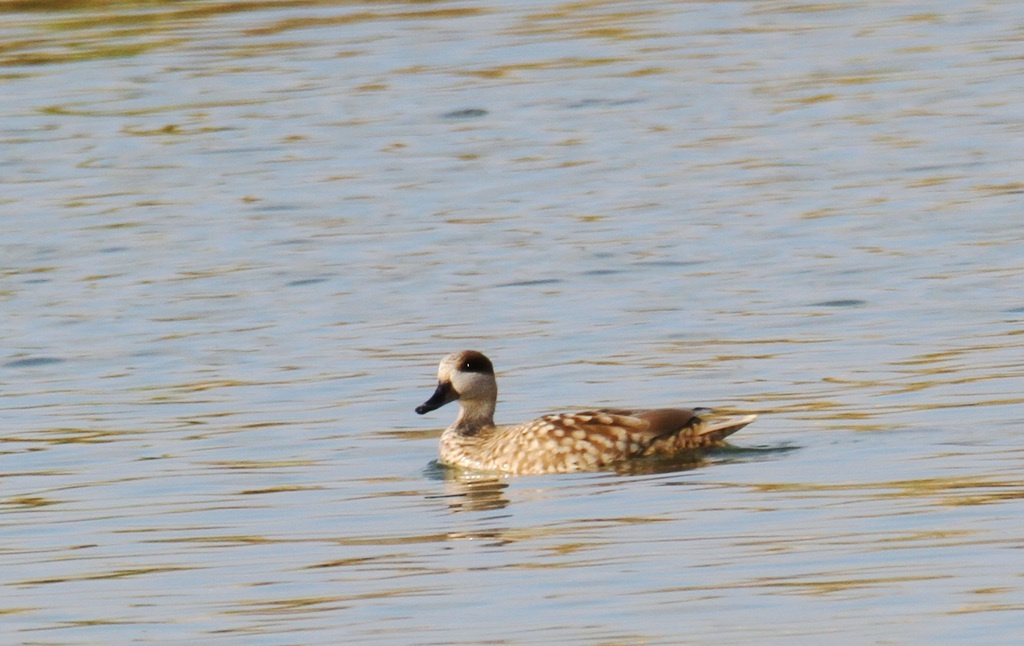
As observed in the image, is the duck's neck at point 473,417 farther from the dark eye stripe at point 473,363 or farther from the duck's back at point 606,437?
the duck's back at point 606,437

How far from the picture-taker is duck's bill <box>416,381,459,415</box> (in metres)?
13.1

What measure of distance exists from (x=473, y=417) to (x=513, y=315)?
3278 millimetres

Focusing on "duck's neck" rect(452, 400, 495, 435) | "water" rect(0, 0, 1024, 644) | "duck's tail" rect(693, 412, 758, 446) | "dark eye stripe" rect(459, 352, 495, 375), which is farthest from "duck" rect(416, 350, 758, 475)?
"dark eye stripe" rect(459, 352, 495, 375)

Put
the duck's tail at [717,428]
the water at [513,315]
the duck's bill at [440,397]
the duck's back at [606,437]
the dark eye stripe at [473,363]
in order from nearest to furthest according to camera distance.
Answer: the water at [513,315] → the duck's tail at [717,428] → the duck's back at [606,437] → the duck's bill at [440,397] → the dark eye stripe at [473,363]

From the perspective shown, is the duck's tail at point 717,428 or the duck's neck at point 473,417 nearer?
the duck's tail at point 717,428

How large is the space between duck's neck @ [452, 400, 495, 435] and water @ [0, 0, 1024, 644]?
0.93 ft

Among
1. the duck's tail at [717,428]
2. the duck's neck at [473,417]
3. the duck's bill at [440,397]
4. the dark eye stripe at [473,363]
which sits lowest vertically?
the duck's neck at [473,417]

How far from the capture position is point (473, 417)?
43.9ft

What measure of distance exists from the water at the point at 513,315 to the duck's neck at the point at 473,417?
0.93 feet

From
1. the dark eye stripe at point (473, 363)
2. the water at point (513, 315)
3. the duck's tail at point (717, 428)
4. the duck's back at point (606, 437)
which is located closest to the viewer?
the water at point (513, 315)

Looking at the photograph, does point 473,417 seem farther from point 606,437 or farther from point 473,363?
point 606,437

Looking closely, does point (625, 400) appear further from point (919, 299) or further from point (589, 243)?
point (589, 243)

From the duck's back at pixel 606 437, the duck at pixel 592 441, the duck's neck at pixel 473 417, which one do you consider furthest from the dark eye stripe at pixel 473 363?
the duck's back at pixel 606 437

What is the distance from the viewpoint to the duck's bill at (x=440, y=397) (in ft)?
43.1
